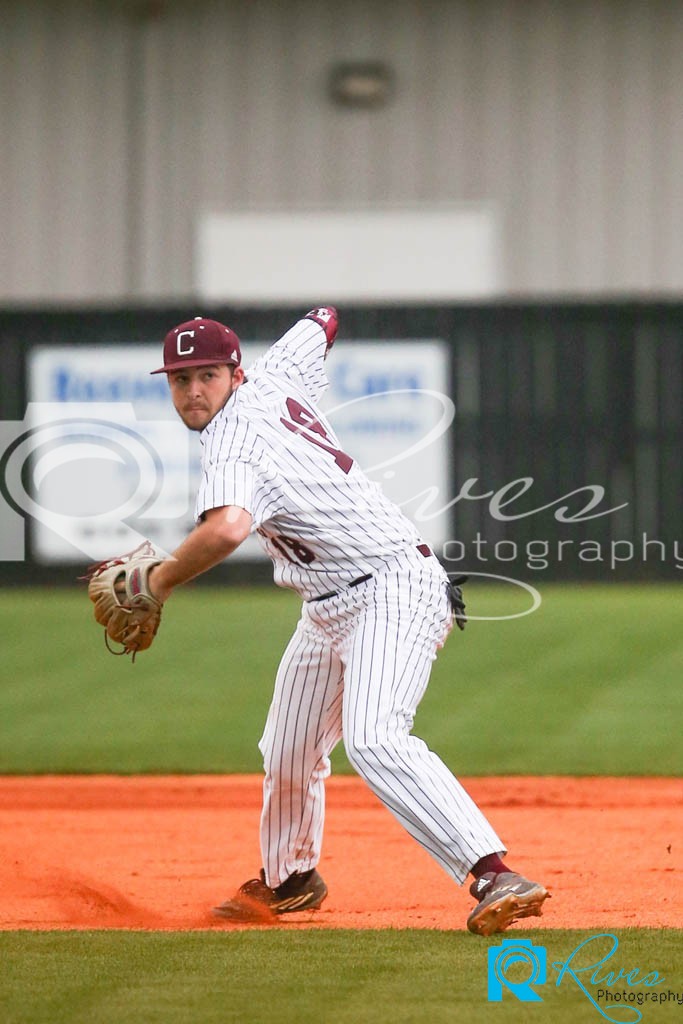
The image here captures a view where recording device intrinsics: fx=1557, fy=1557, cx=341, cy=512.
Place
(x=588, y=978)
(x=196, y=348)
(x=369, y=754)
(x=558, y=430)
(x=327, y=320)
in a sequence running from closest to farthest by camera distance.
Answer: (x=588, y=978) → (x=369, y=754) → (x=196, y=348) → (x=327, y=320) → (x=558, y=430)

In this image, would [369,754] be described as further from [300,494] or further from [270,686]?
[270,686]

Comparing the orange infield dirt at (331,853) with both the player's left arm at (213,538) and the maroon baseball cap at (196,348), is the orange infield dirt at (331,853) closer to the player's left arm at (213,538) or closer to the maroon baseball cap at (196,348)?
the player's left arm at (213,538)

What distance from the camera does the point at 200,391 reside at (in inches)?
178

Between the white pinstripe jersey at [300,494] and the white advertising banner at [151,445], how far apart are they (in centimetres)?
777

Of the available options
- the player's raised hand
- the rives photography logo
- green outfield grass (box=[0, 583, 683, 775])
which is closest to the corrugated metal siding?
green outfield grass (box=[0, 583, 683, 775])

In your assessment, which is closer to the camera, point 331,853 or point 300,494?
point 300,494

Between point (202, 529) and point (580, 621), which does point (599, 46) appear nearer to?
point (580, 621)

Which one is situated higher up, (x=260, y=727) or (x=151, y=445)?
(x=151, y=445)

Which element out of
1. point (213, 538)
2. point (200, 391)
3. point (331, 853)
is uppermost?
point (200, 391)

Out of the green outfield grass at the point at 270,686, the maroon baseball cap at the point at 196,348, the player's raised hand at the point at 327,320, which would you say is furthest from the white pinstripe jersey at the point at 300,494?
the green outfield grass at the point at 270,686

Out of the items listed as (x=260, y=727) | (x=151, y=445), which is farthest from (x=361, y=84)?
(x=260, y=727)

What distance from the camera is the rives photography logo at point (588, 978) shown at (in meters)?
3.67

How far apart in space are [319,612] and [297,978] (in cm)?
112

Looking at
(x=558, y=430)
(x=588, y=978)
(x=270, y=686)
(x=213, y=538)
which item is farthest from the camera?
(x=558, y=430)
